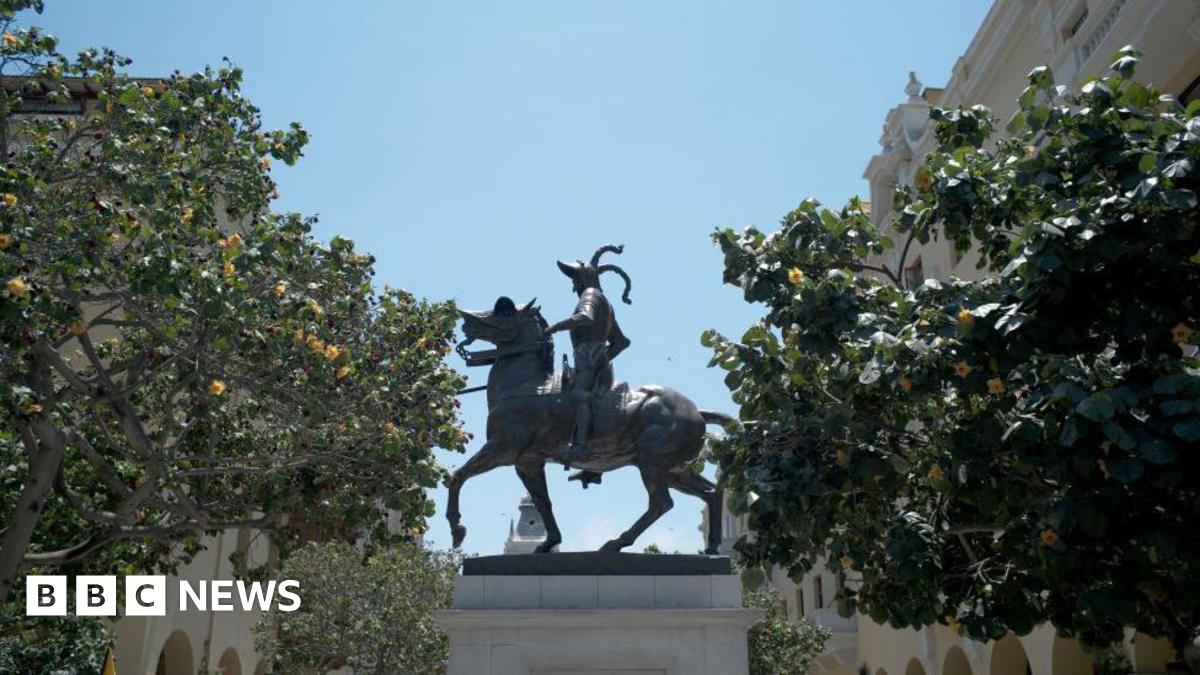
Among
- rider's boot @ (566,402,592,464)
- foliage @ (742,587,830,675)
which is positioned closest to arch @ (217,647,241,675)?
foliage @ (742,587,830,675)

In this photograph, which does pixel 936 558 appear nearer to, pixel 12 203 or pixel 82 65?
pixel 12 203

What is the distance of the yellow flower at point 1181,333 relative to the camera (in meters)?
6.93

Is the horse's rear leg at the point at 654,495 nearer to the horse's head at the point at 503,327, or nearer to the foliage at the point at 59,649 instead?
the horse's head at the point at 503,327

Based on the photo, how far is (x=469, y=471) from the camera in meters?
12.2

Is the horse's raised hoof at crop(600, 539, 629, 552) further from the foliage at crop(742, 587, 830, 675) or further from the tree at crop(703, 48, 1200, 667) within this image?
the foliage at crop(742, 587, 830, 675)

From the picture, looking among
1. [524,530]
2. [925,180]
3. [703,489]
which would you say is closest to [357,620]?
[703,489]

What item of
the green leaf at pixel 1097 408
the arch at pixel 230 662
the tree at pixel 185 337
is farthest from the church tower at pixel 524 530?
the green leaf at pixel 1097 408

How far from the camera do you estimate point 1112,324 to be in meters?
7.31

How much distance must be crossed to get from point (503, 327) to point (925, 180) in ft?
17.8

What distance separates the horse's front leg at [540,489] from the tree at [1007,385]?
2.97 m

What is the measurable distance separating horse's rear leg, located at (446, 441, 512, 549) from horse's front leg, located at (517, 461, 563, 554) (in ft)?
0.78

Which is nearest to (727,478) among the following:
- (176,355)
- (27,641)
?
(176,355)

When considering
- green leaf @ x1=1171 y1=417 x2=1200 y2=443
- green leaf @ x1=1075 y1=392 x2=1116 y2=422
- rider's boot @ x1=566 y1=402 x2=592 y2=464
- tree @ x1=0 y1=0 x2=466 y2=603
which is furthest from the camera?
rider's boot @ x1=566 y1=402 x2=592 y2=464

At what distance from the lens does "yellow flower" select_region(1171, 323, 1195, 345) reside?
6.93 m
